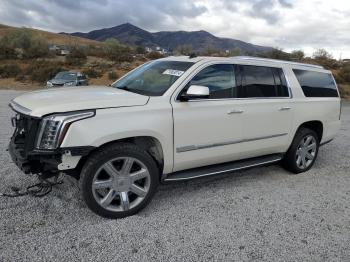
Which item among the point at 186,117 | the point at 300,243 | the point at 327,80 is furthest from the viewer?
the point at 327,80

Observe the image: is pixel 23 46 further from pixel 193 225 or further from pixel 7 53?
pixel 193 225

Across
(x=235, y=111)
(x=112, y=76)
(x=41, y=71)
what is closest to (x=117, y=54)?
(x=41, y=71)

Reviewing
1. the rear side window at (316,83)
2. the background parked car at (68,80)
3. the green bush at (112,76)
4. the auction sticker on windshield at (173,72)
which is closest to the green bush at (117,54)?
the green bush at (112,76)

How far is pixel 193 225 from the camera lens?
392 centimetres

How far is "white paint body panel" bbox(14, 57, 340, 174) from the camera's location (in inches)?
146

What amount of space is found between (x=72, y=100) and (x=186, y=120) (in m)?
1.30

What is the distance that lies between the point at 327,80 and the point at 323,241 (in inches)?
138

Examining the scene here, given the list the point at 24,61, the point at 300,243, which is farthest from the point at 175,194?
the point at 24,61

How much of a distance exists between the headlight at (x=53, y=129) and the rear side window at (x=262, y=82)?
240 centimetres

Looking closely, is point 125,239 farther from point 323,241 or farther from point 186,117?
point 323,241

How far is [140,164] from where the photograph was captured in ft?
13.1

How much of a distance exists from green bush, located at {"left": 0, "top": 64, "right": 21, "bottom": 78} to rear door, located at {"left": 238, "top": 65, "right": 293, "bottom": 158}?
2738 centimetres

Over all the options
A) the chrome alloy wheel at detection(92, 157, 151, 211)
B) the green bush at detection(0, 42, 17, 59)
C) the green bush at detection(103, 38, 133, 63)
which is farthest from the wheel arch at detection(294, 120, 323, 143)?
the green bush at detection(0, 42, 17, 59)

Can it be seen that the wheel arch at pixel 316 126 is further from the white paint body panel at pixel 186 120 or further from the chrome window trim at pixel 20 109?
the chrome window trim at pixel 20 109
